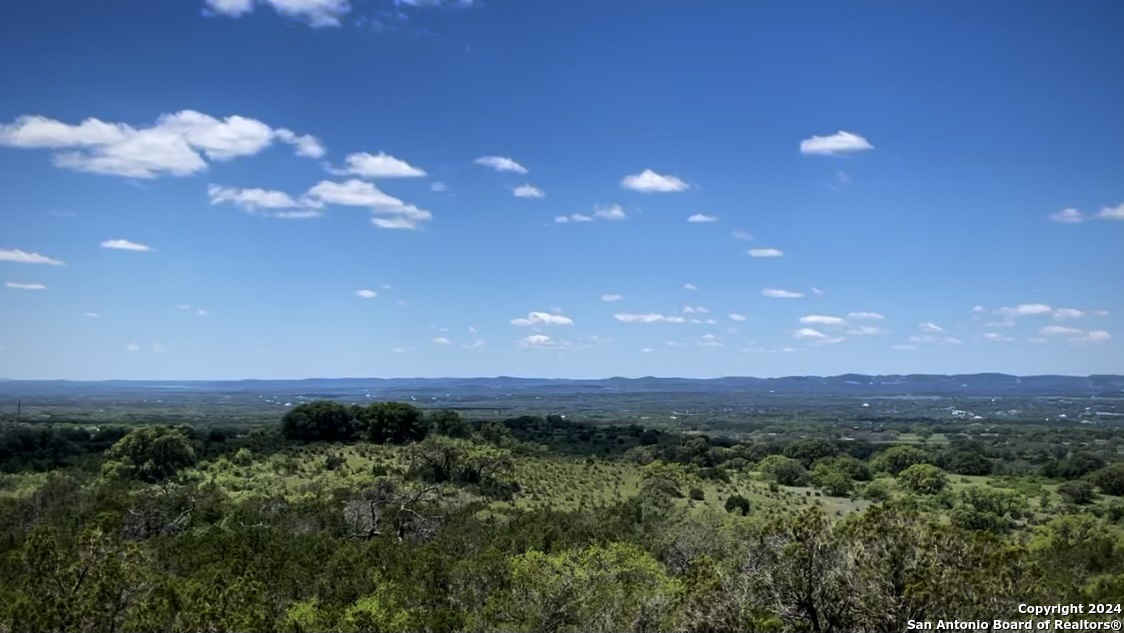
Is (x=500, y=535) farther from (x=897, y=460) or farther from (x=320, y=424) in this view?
(x=897, y=460)

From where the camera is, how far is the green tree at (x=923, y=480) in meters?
75.0

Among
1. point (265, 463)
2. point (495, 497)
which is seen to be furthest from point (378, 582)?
point (265, 463)

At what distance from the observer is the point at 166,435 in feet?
219

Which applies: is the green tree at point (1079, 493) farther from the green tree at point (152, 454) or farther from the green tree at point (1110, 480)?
the green tree at point (152, 454)

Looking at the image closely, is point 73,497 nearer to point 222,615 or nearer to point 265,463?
point 265,463

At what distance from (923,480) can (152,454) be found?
6770cm

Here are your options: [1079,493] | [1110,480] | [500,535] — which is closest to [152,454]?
[500,535]

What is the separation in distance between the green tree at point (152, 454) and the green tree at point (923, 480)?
63.9m

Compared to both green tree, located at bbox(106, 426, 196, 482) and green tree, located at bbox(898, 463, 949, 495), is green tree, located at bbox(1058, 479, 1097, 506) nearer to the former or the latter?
green tree, located at bbox(898, 463, 949, 495)

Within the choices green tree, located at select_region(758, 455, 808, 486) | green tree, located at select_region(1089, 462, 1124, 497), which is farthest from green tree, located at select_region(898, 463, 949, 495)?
green tree, located at select_region(1089, 462, 1124, 497)

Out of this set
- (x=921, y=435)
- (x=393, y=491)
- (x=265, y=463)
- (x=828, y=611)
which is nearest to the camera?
(x=828, y=611)

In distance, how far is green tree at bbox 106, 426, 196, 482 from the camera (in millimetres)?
61906

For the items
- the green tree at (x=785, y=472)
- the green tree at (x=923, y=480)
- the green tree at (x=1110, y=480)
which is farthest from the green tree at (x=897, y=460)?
the green tree at (x=1110, y=480)

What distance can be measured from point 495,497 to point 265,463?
2061 cm
